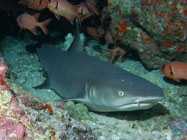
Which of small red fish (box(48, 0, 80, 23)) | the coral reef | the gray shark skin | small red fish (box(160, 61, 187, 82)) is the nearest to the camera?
the gray shark skin

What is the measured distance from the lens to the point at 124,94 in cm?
239

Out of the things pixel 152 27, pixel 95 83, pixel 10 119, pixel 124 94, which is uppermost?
pixel 10 119

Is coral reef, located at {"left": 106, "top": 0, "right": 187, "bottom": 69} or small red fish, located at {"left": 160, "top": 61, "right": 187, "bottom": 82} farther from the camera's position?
small red fish, located at {"left": 160, "top": 61, "right": 187, "bottom": 82}

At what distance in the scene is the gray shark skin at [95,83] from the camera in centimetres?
235

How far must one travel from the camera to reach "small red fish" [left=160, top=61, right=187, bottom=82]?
3.63 meters

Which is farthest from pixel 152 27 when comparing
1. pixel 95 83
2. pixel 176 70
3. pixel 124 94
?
pixel 124 94

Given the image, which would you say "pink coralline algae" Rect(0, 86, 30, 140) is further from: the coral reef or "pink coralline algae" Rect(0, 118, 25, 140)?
the coral reef

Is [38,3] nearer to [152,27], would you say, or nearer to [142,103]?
[152,27]

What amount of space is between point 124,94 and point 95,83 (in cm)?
64

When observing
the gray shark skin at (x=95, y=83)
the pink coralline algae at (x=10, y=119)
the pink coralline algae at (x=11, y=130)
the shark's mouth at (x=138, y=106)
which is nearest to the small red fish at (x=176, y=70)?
the gray shark skin at (x=95, y=83)

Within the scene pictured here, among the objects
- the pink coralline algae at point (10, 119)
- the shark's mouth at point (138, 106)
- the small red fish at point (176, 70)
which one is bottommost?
the small red fish at point (176, 70)

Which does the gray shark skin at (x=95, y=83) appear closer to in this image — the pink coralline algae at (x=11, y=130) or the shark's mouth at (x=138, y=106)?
the shark's mouth at (x=138, y=106)

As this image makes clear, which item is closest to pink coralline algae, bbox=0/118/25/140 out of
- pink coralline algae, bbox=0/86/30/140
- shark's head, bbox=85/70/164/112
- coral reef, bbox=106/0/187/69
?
pink coralline algae, bbox=0/86/30/140

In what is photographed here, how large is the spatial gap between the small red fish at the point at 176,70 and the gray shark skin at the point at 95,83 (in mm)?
1368
